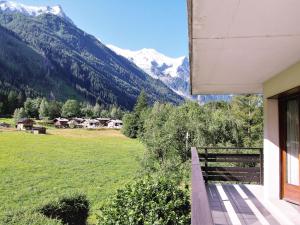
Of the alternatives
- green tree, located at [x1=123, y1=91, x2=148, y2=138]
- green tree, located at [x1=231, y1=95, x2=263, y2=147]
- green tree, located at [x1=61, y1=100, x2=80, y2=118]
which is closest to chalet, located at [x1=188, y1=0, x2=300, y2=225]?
green tree, located at [x1=231, y1=95, x2=263, y2=147]

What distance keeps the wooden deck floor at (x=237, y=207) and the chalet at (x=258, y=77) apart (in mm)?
15

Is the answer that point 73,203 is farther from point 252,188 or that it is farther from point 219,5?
point 219,5

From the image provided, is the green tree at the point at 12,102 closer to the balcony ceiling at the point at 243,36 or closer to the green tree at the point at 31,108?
the green tree at the point at 31,108

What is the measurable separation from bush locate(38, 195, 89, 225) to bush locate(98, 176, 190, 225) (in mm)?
4035

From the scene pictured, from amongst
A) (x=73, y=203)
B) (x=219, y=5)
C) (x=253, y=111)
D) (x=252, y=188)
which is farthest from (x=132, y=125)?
(x=219, y=5)

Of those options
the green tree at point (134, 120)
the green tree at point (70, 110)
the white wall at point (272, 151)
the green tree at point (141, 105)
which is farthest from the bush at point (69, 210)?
the green tree at point (70, 110)

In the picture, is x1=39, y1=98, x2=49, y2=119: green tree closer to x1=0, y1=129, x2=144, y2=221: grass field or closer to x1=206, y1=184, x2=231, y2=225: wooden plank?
x1=0, y1=129, x2=144, y2=221: grass field

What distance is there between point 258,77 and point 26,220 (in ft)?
20.1

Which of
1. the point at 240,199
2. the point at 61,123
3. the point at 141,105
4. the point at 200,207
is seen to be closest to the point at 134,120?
the point at 141,105

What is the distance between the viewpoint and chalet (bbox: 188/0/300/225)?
2.21m

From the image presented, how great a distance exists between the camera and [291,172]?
5.27 m

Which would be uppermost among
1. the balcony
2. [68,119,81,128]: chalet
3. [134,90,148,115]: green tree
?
[134,90,148,115]: green tree

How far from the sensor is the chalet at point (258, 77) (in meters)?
2.21

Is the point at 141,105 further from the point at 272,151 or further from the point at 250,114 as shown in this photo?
the point at 272,151
